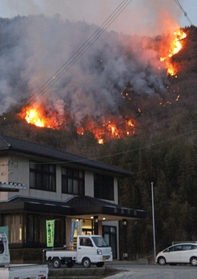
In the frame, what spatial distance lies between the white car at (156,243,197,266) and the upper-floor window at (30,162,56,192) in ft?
30.3

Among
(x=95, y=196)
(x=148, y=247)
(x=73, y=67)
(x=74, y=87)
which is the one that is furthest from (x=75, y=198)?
(x=73, y=67)

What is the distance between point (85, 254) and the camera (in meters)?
29.1

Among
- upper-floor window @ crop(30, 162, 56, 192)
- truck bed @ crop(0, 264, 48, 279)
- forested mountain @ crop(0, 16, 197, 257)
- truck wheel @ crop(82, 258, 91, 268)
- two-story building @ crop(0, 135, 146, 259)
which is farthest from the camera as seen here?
forested mountain @ crop(0, 16, 197, 257)

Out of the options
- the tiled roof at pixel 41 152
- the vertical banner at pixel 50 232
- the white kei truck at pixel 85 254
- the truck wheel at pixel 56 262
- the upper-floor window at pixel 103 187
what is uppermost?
the tiled roof at pixel 41 152

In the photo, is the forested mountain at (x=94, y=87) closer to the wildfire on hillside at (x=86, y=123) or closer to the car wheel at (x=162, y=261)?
the wildfire on hillside at (x=86, y=123)

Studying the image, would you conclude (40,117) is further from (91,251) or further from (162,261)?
(91,251)

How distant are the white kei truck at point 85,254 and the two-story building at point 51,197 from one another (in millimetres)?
3855

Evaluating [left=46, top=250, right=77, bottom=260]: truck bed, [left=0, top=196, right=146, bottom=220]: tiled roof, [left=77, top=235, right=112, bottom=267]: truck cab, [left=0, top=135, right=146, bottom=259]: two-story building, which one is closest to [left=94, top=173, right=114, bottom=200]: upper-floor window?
[left=0, top=135, right=146, bottom=259]: two-story building

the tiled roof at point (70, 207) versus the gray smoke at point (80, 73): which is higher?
the gray smoke at point (80, 73)

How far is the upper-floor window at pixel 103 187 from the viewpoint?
42.7 m

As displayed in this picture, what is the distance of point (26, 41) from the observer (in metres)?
161

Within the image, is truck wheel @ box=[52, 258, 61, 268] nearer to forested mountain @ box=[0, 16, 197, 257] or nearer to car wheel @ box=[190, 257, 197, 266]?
car wheel @ box=[190, 257, 197, 266]

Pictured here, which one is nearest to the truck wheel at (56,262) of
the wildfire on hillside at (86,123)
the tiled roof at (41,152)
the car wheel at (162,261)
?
the car wheel at (162,261)

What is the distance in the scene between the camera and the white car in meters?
31.3
